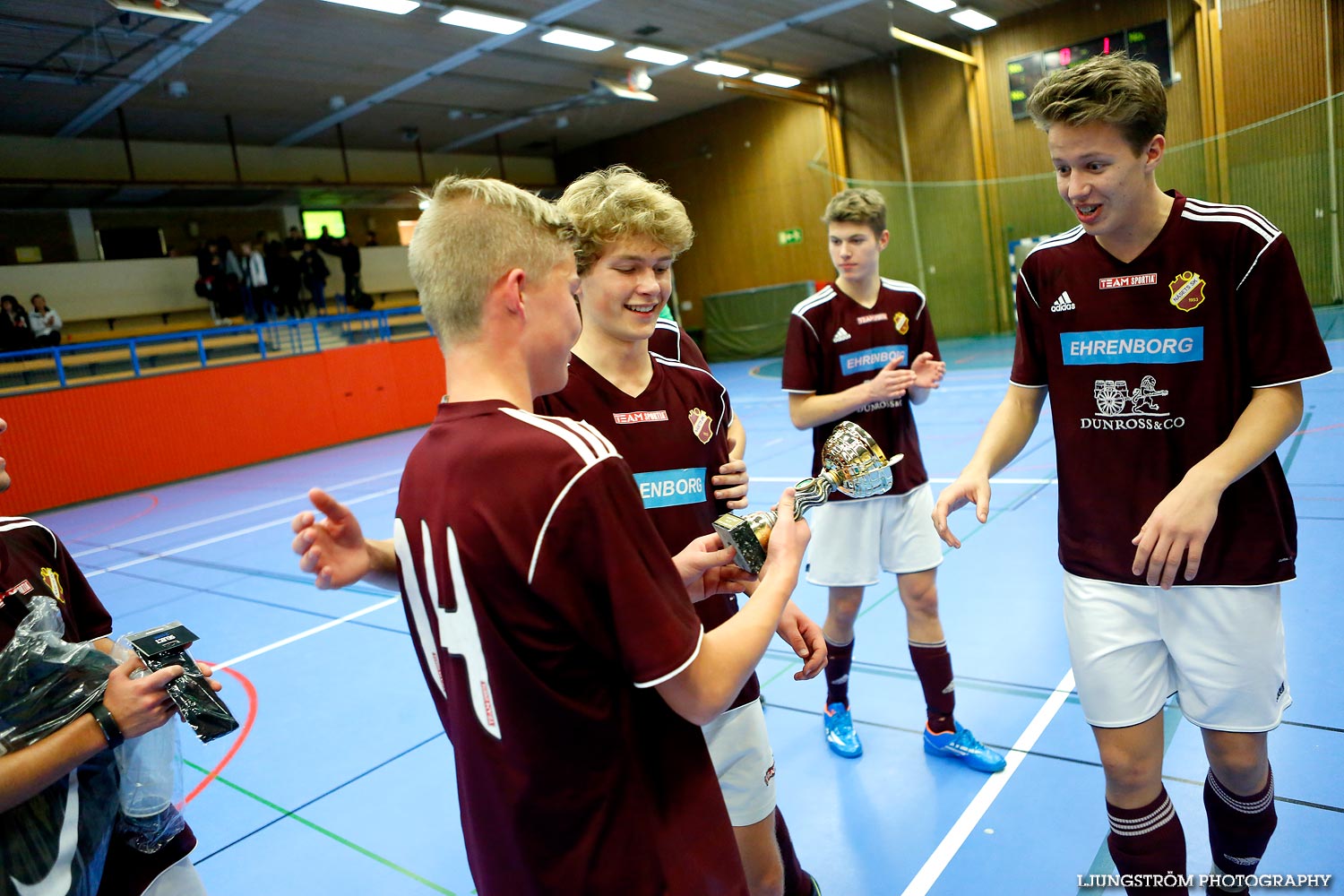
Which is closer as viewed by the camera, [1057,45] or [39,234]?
[1057,45]

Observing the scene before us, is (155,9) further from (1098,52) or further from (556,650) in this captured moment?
(1098,52)

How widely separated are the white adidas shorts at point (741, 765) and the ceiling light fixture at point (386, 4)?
1392 cm

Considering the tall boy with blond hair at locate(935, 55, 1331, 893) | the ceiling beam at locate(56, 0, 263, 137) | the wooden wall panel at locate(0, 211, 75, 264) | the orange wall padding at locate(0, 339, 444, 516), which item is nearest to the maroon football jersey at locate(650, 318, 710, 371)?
the tall boy with blond hair at locate(935, 55, 1331, 893)

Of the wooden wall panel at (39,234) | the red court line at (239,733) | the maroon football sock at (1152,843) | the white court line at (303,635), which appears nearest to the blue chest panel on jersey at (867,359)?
the maroon football sock at (1152,843)

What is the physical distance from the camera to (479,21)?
47.3ft

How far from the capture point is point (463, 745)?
1385mm

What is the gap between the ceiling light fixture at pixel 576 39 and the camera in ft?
52.0

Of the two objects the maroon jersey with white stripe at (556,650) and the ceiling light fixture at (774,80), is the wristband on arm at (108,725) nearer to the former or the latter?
the maroon jersey with white stripe at (556,650)

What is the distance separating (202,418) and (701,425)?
50.2ft

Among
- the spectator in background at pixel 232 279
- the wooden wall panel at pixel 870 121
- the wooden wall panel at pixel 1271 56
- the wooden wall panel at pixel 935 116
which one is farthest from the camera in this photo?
the wooden wall panel at pixel 870 121

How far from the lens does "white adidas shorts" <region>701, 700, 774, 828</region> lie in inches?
86.4

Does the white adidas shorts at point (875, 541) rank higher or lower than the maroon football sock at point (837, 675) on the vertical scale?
higher

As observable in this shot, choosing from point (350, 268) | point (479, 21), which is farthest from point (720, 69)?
point (350, 268)

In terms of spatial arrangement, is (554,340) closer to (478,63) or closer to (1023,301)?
(1023,301)
